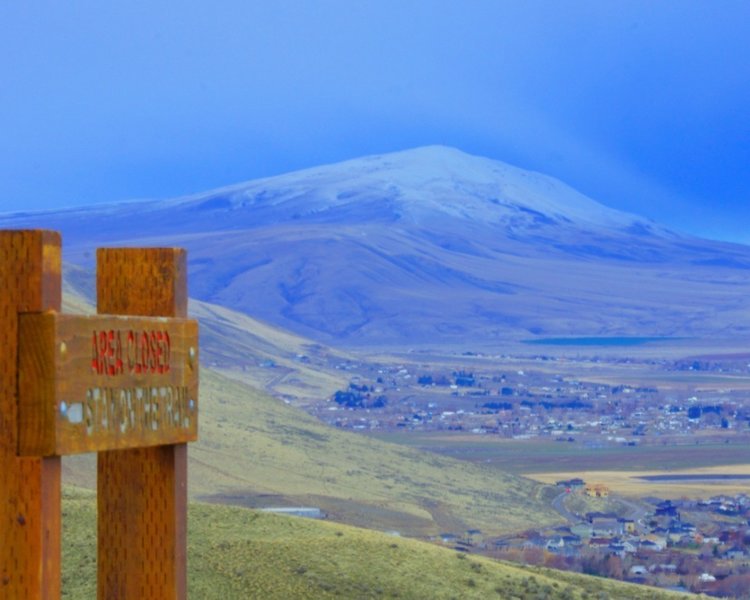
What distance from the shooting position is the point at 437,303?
180 m

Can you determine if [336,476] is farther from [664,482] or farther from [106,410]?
[106,410]

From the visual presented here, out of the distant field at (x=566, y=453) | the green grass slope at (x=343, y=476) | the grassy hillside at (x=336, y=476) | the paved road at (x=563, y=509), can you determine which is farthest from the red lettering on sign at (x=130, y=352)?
the distant field at (x=566, y=453)

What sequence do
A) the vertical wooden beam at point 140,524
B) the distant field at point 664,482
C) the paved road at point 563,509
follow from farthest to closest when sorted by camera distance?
the distant field at point 664,482
the paved road at point 563,509
the vertical wooden beam at point 140,524

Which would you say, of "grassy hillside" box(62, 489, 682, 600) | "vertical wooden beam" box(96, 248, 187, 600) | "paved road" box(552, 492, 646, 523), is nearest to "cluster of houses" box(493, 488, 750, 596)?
"paved road" box(552, 492, 646, 523)

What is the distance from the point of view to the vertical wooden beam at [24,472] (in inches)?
212

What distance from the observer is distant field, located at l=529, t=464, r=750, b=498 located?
57969 mm

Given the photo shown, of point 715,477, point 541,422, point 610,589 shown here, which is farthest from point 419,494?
point 541,422

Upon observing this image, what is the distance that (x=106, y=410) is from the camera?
5.76m

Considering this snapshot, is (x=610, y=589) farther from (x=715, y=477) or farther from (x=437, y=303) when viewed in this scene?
(x=437, y=303)

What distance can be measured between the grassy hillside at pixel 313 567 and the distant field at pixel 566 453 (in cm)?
4235

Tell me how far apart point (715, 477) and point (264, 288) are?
123 m

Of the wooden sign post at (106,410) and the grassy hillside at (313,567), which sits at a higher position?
the wooden sign post at (106,410)

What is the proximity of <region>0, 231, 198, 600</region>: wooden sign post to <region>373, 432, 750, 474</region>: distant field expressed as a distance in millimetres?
55980

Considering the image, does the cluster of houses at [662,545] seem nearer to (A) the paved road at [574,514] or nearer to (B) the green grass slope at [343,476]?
(A) the paved road at [574,514]
